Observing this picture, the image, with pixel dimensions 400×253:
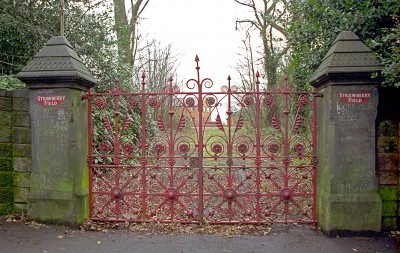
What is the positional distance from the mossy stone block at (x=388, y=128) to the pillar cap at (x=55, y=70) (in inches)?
178

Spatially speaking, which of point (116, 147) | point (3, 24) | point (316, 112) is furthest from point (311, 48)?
point (3, 24)

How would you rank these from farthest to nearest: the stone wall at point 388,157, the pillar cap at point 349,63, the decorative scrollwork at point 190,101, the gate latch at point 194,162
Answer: the gate latch at point 194,162, the decorative scrollwork at point 190,101, the stone wall at point 388,157, the pillar cap at point 349,63

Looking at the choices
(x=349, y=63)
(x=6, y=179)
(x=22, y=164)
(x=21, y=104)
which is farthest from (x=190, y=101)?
(x=6, y=179)

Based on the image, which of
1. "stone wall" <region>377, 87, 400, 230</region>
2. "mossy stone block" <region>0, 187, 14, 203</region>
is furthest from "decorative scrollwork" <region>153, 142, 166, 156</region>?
"stone wall" <region>377, 87, 400, 230</region>

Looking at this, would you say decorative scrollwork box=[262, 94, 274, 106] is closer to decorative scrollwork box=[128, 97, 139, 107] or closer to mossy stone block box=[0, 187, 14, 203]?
decorative scrollwork box=[128, 97, 139, 107]

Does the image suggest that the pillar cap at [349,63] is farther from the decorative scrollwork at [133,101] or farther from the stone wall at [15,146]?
the stone wall at [15,146]

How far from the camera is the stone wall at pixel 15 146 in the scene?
577 cm

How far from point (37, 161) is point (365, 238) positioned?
197 inches

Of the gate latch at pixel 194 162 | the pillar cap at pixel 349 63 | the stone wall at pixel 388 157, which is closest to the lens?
the pillar cap at pixel 349 63

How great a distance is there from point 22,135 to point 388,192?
5639mm

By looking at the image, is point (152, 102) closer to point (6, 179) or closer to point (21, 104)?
point (21, 104)

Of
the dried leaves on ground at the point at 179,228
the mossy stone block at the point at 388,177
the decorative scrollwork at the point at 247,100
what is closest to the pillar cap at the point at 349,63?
the decorative scrollwork at the point at 247,100

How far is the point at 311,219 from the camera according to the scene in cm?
585

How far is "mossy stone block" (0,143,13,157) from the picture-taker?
5797mm
